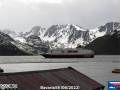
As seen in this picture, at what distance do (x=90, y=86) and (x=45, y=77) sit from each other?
673cm

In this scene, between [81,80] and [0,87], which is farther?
[81,80]

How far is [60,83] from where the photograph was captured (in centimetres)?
3947

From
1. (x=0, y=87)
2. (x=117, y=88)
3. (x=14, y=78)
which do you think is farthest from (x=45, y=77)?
(x=117, y=88)

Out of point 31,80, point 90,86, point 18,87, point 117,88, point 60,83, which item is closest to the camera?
point 117,88

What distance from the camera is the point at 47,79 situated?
38.8m

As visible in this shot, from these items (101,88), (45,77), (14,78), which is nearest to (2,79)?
(14,78)

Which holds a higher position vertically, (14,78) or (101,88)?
(14,78)

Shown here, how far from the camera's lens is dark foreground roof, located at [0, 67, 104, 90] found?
35375mm

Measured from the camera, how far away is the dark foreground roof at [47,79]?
116ft

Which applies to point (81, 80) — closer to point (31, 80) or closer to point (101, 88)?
point (101, 88)

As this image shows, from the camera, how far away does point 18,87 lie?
34.4 metres

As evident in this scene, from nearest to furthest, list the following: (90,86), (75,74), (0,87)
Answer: (0,87) < (90,86) < (75,74)

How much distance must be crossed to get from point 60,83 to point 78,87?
7.64 feet

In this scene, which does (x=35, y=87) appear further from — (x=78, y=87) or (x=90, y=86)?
(x=90, y=86)
